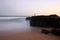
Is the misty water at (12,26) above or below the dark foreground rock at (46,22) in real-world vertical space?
below

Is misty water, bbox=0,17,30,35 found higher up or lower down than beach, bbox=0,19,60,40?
lower down

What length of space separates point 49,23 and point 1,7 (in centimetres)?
62

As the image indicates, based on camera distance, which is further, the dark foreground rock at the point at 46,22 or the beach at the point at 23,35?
the dark foreground rock at the point at 46,22

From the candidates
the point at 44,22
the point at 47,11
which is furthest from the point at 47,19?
the point at 47,11

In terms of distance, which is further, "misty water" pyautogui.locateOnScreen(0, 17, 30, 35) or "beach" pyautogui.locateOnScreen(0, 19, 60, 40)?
"misty water" pyautogui.locateOnScreen(0, 17, 30, 35)

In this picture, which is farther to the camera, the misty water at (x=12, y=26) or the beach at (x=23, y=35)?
the misty water at (x=12, y=26)

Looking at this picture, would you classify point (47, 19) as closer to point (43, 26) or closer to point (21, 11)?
point (43, 26)

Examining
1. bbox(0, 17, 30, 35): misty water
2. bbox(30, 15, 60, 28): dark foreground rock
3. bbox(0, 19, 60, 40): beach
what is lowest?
bbox(0, 17, 30, 35): misty water

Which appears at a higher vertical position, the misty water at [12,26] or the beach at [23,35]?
the beach at [23,35]

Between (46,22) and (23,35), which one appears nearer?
(23,35)

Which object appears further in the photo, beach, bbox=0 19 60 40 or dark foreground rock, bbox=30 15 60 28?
dark foreground rock, bbox=30 15 60 28

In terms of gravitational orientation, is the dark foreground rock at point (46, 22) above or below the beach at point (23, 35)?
above

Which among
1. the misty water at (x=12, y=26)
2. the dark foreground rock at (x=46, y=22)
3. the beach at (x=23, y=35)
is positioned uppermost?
the dark foreground rock at (x=46, y=22)

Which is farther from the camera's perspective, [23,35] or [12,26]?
[12,26]
